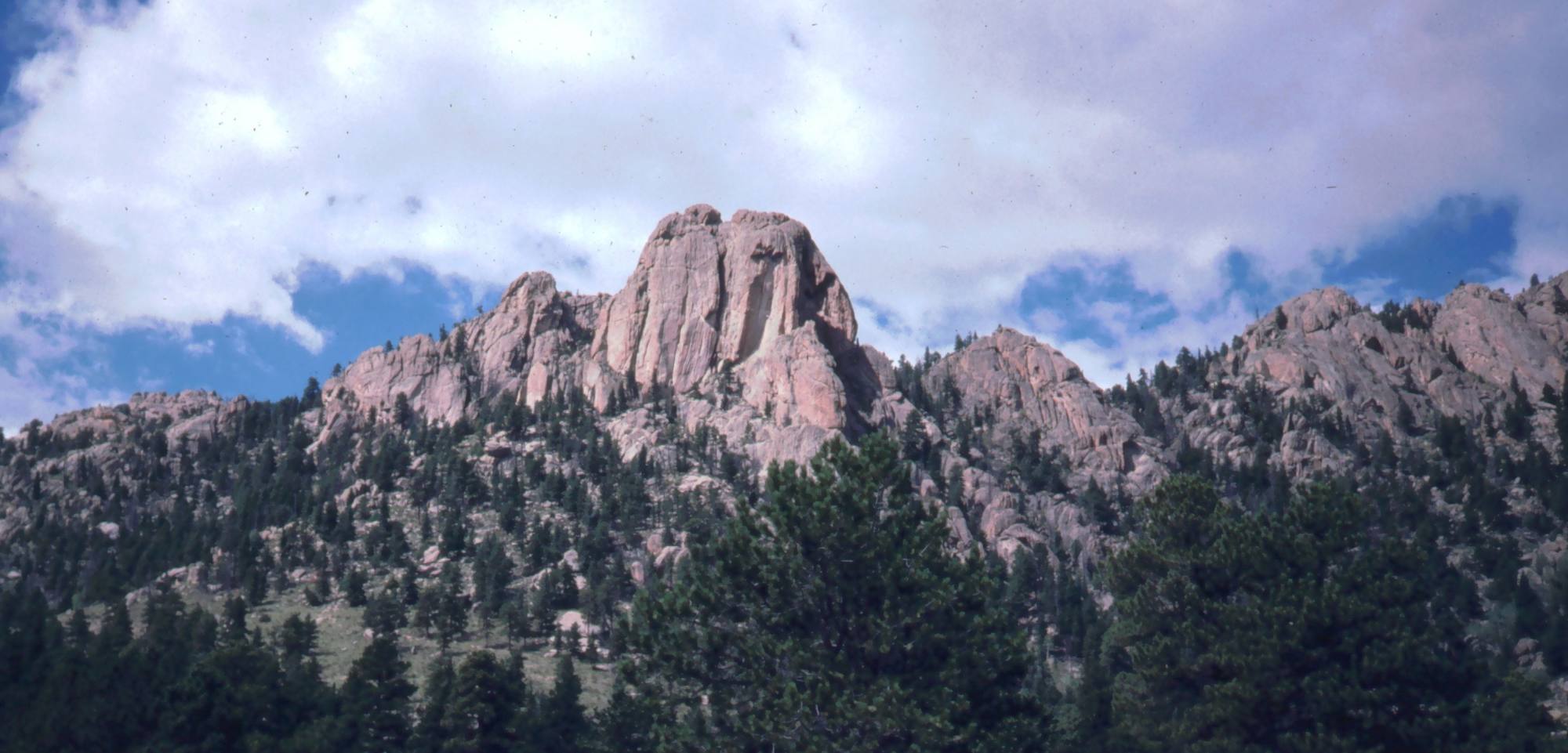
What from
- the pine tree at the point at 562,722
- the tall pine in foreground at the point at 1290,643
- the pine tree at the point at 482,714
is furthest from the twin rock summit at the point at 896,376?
the tall pine in foreground at the point at 1290,643

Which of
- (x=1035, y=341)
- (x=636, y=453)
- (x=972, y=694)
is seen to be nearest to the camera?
(x=972, y=694)

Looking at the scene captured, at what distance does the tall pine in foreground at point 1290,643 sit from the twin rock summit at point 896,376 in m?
98.1

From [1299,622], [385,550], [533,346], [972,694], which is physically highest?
[533,346]

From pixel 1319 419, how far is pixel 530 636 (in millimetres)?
113178

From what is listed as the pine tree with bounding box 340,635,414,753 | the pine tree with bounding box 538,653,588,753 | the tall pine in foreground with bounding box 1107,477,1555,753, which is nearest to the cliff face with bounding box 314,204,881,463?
the pine tree with bounding box 538,653,588,753

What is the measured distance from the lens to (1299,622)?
33.4 meters

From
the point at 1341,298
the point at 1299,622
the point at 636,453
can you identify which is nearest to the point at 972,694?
the point at 1299,622

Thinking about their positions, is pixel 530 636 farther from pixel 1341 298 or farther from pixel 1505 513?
pixel 1341 298

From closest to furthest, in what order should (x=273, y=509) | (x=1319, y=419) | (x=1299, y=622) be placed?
(x=1299, y=622) < (x=273, y=509) < (x=1319, y=419)

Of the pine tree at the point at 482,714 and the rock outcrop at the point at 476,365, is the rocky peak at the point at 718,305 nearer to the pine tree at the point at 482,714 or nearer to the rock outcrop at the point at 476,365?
the rock outcrop at the point at 476,365

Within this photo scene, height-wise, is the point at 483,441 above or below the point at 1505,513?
above

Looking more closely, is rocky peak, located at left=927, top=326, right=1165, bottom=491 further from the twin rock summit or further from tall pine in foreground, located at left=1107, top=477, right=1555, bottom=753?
tall pine in foreground, located at left=1107, top=477, right=1555, bottom=753

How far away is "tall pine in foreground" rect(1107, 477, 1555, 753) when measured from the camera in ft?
108

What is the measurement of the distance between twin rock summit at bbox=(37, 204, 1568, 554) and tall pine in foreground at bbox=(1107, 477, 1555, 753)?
9808cm
